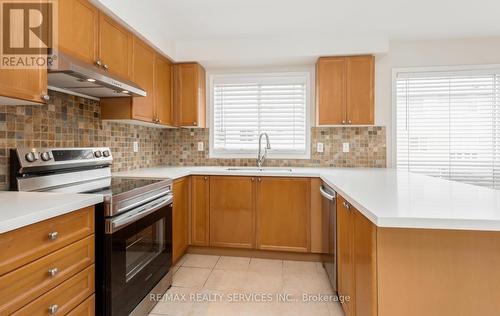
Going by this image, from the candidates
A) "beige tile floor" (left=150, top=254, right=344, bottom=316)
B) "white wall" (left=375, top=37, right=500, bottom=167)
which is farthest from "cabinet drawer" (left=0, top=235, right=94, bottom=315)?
"white wall" (left=375, top=37, right=500, bottom=167)

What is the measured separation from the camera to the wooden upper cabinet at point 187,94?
307cm

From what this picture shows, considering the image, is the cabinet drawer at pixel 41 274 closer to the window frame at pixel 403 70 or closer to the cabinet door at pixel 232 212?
the cabinet door at pixel 232 212

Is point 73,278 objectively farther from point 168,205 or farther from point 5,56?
point 5,56

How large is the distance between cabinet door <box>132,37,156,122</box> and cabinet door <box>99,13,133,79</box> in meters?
0.10

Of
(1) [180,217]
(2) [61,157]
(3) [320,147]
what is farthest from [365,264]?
(3) [320,147]

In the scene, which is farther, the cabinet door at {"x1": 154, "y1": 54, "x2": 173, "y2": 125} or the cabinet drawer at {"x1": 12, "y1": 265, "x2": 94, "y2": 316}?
the cabinet door at {"x1": 154, "y1": 54, "x2": 173, "y2": 125}

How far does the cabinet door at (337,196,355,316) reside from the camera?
58.3 inches

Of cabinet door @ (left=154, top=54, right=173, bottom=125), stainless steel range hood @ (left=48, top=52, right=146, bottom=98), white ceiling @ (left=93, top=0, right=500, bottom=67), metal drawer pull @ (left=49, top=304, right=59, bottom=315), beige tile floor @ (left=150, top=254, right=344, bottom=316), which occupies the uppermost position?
white ceiling @ (left=93, top=0, right=500, bottom=67)

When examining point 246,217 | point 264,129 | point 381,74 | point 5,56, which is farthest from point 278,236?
point 5,56

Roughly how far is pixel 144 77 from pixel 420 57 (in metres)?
2.91

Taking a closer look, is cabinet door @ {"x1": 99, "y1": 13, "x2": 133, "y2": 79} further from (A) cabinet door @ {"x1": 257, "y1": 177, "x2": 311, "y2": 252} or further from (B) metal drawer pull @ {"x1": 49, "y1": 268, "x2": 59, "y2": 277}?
(A) cabinet door @ {"x1": 257, "y1": 177, "x2": 311, "y2": 252}

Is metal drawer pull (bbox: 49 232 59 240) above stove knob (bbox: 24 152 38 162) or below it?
below

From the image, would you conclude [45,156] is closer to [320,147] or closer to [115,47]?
[115,47]

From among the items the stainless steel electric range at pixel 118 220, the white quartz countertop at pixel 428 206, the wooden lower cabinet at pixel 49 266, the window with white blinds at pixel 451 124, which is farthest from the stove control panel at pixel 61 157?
the window with white blinds at pixel 451 124
